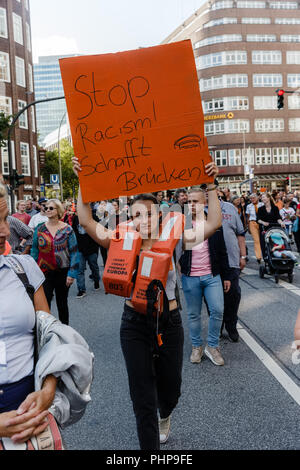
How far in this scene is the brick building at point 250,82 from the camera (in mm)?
63500

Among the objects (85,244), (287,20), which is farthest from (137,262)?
(287,20)

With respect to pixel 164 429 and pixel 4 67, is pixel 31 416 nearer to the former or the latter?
pixel 164 429

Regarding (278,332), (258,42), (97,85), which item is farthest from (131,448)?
(258,42)

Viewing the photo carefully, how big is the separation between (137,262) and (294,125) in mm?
67593

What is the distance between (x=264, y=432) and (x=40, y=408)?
2133 mm

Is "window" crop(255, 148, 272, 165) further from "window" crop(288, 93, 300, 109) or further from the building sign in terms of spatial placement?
"window" crop(288, 93, 300, 109)

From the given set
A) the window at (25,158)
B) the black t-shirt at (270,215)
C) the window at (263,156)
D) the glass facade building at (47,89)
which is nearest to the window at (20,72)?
the window at (25,158)

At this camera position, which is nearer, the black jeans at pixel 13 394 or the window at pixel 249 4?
the black jeans at pixel 13 394

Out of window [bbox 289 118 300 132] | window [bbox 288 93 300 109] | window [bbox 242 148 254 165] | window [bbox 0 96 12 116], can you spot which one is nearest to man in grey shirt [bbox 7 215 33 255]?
window [bbox 0 96 12 116]

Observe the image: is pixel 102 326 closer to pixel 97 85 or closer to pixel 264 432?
pixel 264 432

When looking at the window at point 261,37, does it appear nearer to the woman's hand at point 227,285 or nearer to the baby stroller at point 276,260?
the baby stroller at point 276,260

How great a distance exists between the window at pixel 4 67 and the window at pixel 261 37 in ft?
128

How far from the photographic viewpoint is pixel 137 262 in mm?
3004

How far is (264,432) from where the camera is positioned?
3346mm
